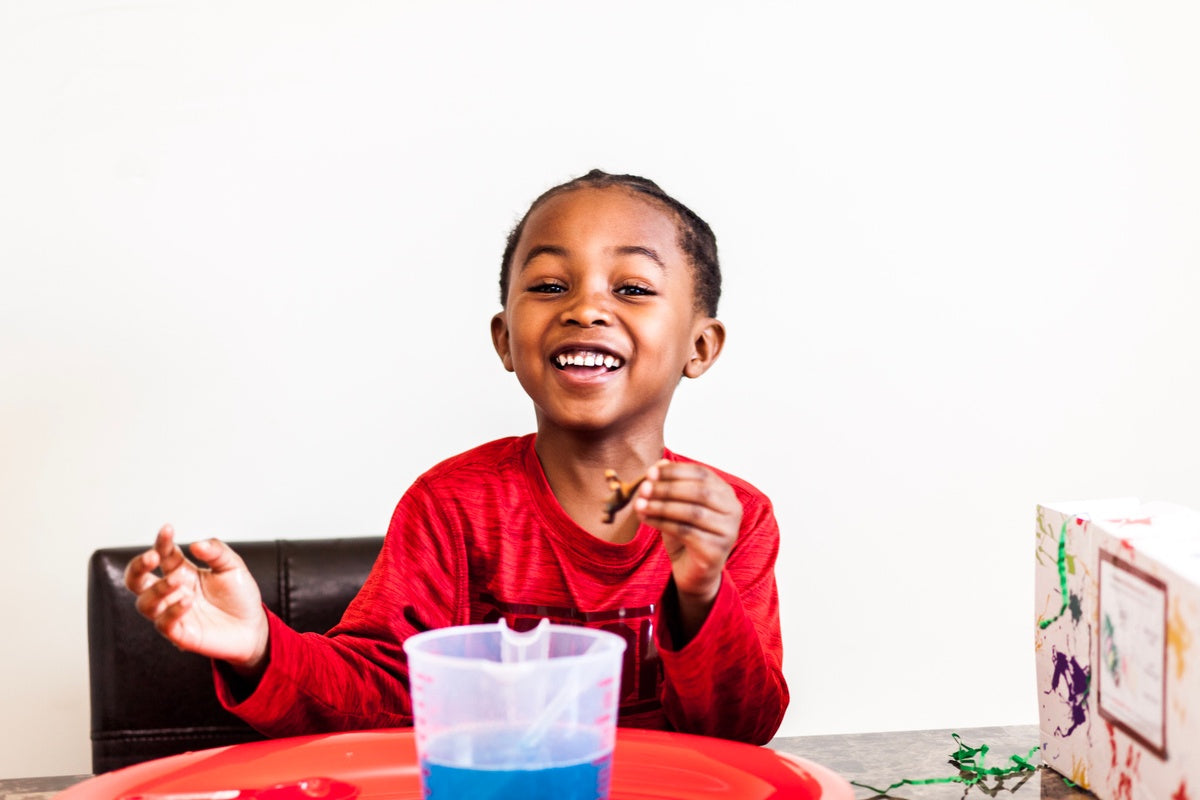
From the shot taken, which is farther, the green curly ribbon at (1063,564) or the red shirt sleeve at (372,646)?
the red shirt sleeve at (372,646)

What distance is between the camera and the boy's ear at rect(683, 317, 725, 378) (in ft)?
4.21

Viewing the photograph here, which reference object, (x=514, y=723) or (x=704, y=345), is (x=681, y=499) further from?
(x=704, y=345)

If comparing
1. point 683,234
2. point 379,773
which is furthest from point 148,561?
point 683,234

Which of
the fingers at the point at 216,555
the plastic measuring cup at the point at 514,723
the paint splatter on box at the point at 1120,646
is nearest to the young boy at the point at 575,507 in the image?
the fingers at the point at 216,555

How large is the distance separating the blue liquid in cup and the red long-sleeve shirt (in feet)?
1.03

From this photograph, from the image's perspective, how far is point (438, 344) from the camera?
163 centimetres

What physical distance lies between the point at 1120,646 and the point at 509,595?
55 centimetres

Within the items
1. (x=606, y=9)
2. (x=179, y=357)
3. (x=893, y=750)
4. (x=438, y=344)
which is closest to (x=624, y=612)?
(x=893, y=750)

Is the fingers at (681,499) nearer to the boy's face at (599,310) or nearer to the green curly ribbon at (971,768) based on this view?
the green curly ribbon at (971,768)

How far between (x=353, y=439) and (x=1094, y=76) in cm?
109

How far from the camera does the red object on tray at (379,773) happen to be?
721 millimetres

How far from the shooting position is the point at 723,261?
66.3 inches

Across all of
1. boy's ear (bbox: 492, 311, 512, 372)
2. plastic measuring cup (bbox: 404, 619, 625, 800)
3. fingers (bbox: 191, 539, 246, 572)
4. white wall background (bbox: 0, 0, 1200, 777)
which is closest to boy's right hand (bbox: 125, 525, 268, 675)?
fingers (bbox: 191, 539, 246, 572)

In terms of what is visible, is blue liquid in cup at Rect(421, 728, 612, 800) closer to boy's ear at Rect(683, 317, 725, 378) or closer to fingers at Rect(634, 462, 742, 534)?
fingers at Rect(634, 462, 742, 534)
